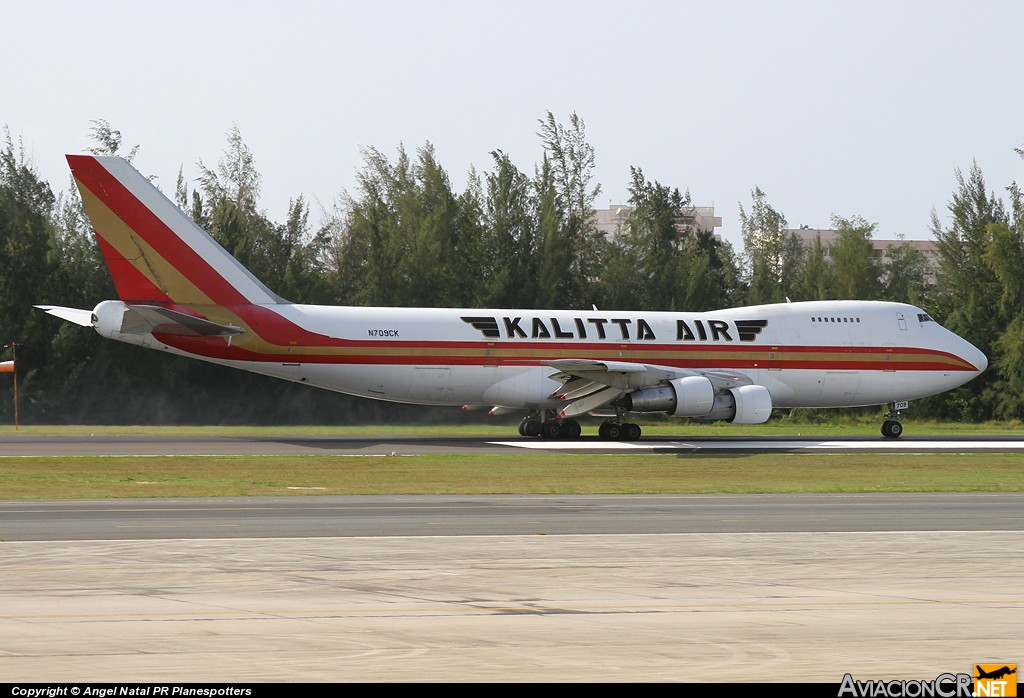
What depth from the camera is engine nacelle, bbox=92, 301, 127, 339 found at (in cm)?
3519

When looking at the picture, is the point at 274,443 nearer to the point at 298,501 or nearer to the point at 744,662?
the point at 298,501

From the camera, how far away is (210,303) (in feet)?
121

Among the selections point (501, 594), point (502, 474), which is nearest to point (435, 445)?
point (502, 474)

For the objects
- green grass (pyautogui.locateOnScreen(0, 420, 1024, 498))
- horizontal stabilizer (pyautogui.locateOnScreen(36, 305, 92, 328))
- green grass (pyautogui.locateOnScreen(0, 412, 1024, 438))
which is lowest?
green grass (pyautogui.locateOnScreen(0, 420, 1024, 498))

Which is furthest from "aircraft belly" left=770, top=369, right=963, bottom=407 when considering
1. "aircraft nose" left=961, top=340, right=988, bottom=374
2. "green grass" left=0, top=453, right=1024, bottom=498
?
"green grass" left=0, top=453, right=1024, bottom=498

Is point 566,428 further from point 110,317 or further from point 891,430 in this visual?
point 110,317

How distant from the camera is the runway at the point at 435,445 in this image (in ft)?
106

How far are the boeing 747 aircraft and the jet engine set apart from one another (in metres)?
0.04

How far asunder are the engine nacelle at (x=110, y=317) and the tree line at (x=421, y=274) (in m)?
13.3

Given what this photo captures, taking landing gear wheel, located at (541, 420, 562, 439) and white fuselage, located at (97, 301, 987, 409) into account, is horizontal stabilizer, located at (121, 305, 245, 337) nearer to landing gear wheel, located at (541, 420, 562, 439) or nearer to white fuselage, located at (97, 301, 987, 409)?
white fuselage, located at (97, 301, 987, 409)

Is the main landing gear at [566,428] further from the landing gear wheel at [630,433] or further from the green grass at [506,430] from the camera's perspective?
the green grass at [506,430]

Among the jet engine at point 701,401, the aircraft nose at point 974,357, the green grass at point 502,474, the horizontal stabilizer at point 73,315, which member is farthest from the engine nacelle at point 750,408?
the horizontal stabilizer at point 73,315

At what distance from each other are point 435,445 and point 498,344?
13.7 feet

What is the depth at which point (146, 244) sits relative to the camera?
3638cm
